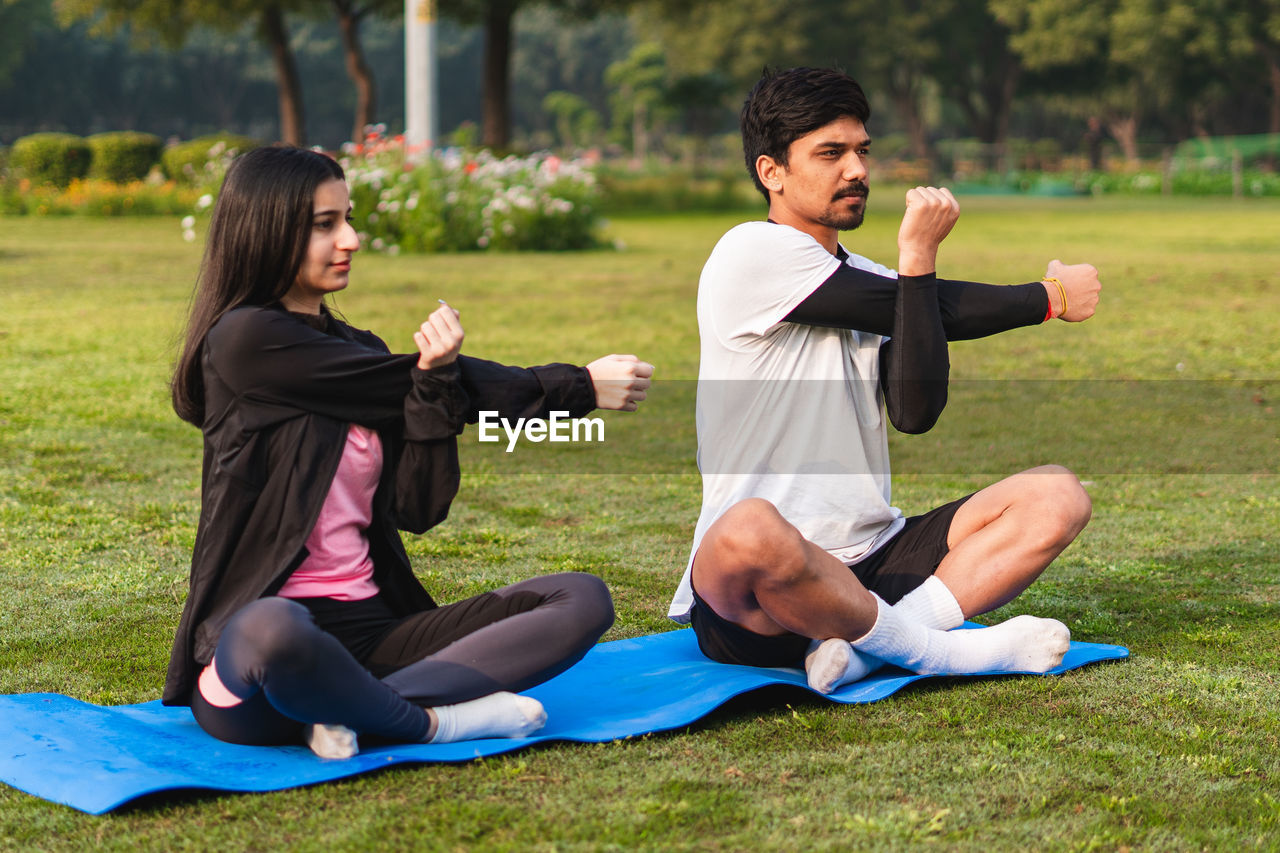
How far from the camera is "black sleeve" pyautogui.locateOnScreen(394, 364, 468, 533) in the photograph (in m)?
3.09

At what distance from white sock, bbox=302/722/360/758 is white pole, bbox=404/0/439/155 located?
18.6 m

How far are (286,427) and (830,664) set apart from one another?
1.40m

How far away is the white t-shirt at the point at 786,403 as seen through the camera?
3.67 m

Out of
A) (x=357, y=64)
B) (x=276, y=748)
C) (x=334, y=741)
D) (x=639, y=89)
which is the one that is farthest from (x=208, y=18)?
(x=639, y=89)

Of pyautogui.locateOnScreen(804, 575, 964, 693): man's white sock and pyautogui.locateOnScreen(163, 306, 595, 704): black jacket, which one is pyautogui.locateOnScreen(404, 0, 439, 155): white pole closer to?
pyautogui.locateOnScreen(804, 575, 964, 693): man's white sock

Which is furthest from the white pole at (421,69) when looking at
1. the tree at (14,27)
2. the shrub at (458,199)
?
the tree at (14,27)

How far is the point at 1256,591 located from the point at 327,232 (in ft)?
10.8

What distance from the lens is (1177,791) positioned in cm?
307

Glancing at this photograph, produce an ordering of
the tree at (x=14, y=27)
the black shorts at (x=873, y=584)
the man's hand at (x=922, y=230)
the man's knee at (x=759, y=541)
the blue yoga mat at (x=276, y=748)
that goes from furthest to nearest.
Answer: the tree at (x=14, y=27) → the black shorts at (x=873, y=584) → the man's hand at (x=922, y=230) → the man's knee at (x=759, y=541) → the blue yoga mat at (x=276, y=748)

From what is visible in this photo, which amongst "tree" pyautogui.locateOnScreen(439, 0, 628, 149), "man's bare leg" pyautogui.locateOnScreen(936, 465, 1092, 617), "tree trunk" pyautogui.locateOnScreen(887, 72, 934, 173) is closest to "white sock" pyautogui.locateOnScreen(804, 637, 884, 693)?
"man's bare leg" pyautogui.locateOnScreen(936, 465, 1092, 617)

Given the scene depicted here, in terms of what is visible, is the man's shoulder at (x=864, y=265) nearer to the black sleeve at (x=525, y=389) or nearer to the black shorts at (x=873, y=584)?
the black shorts at (x=873, y=584)

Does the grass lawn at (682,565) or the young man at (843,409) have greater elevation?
the young man at (843,409)

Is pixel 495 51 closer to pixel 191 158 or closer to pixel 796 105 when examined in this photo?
pixel 191 158

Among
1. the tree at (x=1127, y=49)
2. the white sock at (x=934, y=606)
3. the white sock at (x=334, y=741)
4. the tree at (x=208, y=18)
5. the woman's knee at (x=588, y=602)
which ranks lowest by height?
the white sock at (x=334, y=741)
